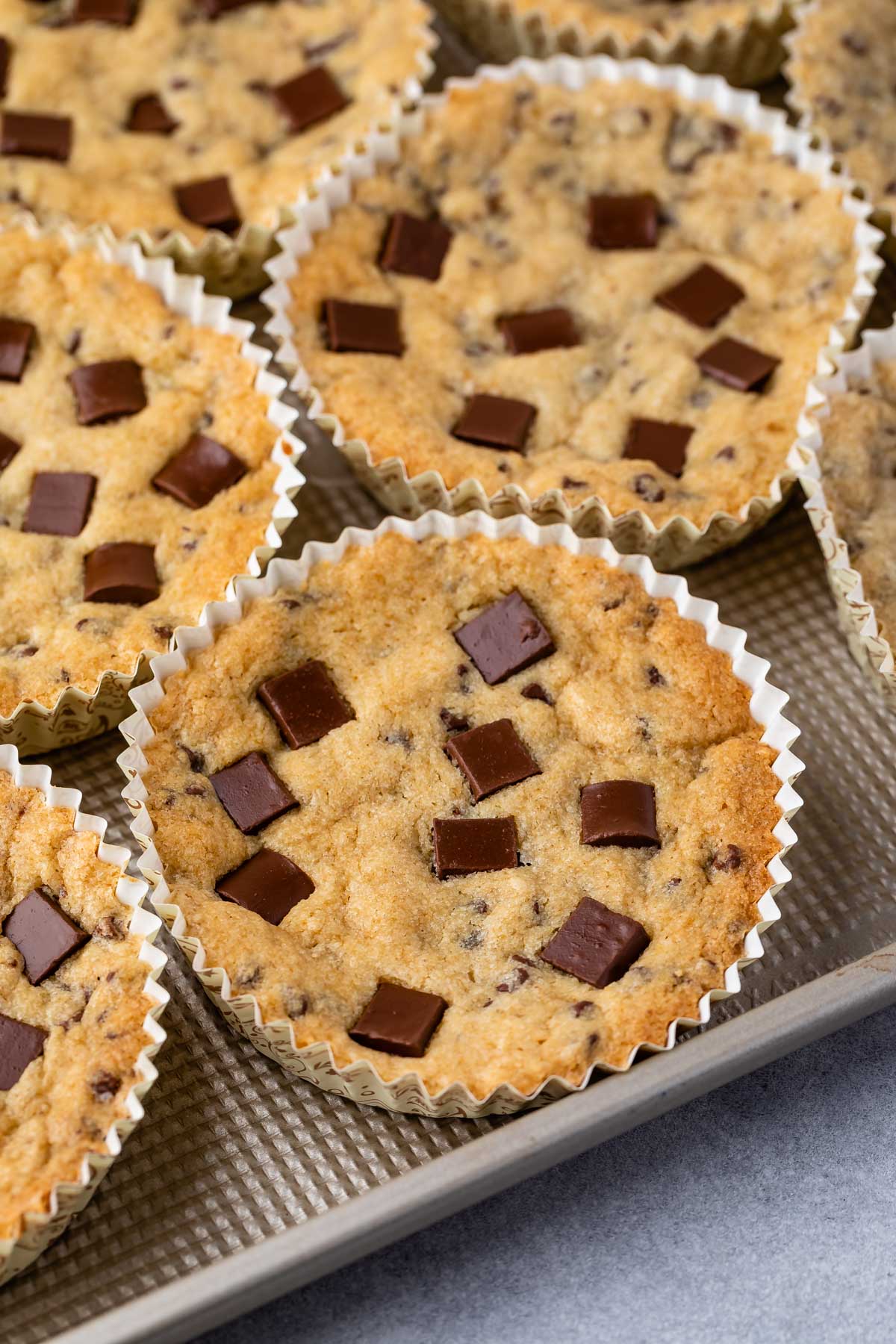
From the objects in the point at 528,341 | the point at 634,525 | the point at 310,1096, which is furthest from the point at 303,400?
the point at 310,1096

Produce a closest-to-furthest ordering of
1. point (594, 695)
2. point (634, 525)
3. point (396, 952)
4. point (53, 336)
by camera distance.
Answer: point (396, 952)
point (594, 695)
point (634, 525)
point (53, 336)

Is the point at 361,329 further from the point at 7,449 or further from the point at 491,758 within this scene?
the point at 491,758

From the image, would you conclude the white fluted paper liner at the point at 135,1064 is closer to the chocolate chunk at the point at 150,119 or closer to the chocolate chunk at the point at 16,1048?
the chocolate chunk at the point at 16,1048

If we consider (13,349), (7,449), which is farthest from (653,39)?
(7,449)

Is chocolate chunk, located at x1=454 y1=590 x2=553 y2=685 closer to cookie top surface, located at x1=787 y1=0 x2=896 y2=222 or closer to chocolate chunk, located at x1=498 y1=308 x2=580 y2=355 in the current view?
chocolate chunk, located at x1=498 y1=308 x2=580 y2=355

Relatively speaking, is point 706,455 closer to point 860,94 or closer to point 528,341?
point 528,341

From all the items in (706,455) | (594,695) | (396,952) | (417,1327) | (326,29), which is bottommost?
(417,1327)
